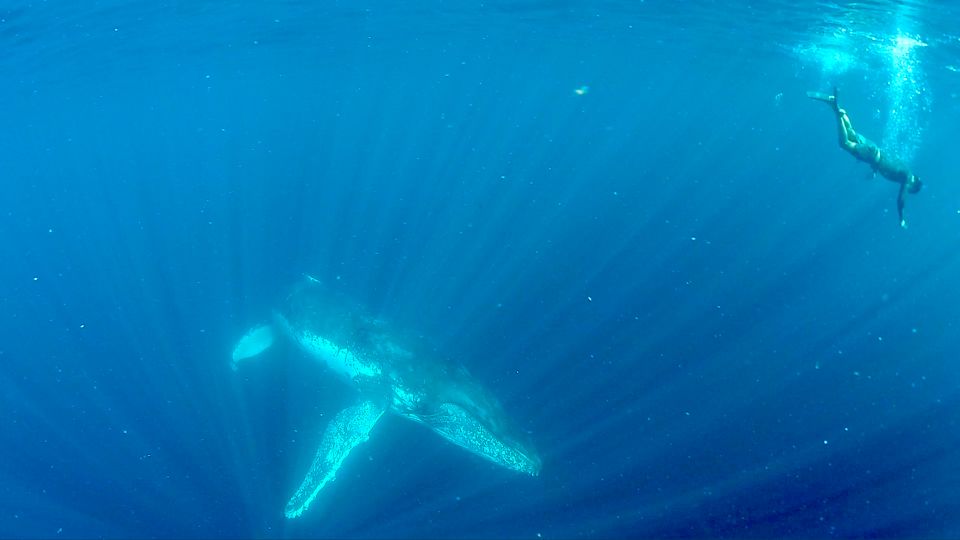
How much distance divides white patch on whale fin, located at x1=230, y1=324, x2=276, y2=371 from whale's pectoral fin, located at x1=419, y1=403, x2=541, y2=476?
5.37 metres

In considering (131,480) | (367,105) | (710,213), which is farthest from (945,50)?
(367,105)

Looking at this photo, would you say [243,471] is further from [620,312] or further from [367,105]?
[367,105]

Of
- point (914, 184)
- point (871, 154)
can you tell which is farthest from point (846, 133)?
point (914, 184)

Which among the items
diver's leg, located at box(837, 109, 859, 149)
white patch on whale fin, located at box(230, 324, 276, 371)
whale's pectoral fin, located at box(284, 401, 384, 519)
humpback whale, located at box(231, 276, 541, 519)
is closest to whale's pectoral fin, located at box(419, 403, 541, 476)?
humpback whale, located at box(231, 276, 541, 519)

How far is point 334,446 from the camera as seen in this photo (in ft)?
36.3

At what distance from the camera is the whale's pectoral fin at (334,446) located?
1038cm

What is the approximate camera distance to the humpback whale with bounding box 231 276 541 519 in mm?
10445

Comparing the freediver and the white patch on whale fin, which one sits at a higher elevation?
the freediver

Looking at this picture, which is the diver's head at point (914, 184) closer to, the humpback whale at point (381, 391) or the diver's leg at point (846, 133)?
the diver's leg at point (846, 133)

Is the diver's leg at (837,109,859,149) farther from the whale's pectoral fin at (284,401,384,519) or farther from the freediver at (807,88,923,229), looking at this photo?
the whale's pectoral fin at (284,401,384,519)

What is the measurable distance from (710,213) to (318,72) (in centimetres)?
3292

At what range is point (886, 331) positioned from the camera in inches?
677

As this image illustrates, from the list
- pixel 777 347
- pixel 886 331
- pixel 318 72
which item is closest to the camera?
pixel 777 347

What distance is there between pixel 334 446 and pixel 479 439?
278 centimetres
